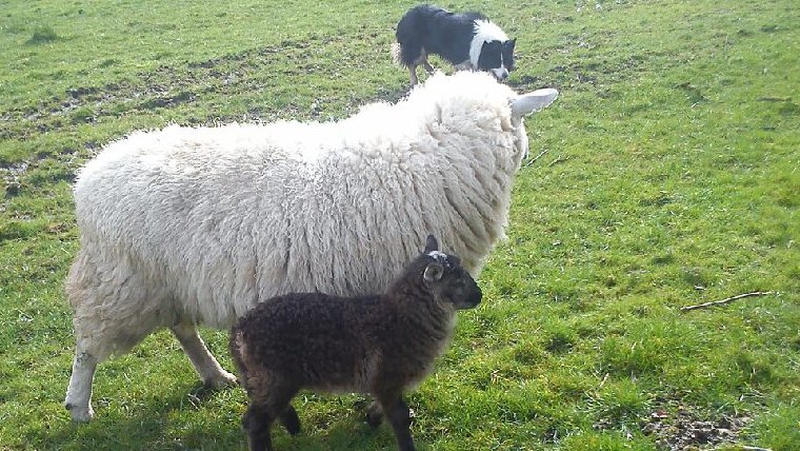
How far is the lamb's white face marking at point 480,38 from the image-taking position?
43.9 ft

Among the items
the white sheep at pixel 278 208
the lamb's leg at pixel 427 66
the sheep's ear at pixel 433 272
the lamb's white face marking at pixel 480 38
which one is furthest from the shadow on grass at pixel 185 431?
the lamb's leg at pixel 427 66

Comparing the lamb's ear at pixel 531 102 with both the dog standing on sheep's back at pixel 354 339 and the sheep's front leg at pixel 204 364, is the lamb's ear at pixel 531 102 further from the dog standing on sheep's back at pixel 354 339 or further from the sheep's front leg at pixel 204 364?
the sheep's front leg at pixel 204 364

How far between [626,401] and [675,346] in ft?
2.59

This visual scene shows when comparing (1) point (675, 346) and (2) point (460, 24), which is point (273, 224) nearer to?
(1) point (675, 346)

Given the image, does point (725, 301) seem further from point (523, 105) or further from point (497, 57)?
point (497, 57)

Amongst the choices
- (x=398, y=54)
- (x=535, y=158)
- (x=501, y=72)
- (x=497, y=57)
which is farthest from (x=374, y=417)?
(x=398, y=54)

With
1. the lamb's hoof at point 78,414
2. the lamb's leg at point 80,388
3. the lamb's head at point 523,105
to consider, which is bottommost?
the lamb's hoof at point 78,414

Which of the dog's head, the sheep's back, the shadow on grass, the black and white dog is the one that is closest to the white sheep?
the sheep's back

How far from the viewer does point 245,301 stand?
4656 mm

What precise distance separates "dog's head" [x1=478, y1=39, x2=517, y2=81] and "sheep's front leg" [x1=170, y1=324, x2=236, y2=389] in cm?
870

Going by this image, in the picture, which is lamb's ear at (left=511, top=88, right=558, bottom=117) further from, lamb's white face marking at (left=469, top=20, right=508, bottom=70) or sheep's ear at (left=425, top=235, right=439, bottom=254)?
lamb's white face marking at (left=469, top=20, right=508, bottom=70)

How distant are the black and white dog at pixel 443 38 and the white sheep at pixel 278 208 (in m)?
8.69

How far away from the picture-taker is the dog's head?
42.4ft

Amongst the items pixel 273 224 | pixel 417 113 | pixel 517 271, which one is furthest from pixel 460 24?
pixel 273 224
